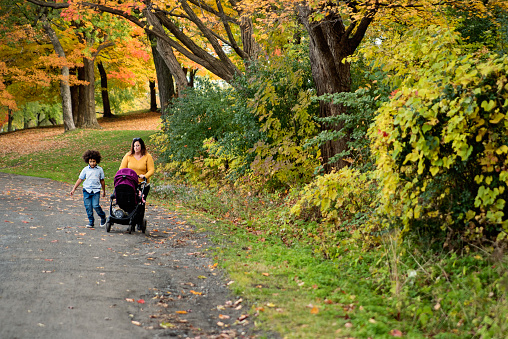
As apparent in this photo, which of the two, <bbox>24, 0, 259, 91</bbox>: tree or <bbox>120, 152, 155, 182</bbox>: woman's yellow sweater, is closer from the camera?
<bbox>120, 152, 155, 182</bbox>: woman's yellow sweater

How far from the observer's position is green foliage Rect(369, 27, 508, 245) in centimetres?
493

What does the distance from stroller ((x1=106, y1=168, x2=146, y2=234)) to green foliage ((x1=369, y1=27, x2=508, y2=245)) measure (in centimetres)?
485

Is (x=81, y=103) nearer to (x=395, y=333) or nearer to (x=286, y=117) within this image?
(x=286, y=117)

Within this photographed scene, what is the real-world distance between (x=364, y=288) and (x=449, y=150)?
6.29 ft

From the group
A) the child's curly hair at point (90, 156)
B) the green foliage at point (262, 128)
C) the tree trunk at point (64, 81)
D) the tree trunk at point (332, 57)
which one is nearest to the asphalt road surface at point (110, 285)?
the child's curly hair at point (90, 156)

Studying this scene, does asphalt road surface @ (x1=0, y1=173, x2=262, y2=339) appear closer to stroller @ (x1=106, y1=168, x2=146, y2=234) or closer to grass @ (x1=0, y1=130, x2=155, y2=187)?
stroller @ (x1=106, y1=168, x2=146, y2=234)

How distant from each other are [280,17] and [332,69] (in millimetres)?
2538

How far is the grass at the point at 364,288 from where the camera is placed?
4301mm

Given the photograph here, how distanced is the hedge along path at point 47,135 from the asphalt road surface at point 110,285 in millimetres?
18084

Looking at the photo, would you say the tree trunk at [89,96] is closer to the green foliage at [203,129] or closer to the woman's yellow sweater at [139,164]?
the green foliage at [203,129]

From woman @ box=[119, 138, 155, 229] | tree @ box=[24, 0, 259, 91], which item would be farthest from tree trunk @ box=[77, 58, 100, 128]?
woman @ box=[119, 138, 155, 229]

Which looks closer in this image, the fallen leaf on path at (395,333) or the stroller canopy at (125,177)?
the fallen leaf on path at (395,333)

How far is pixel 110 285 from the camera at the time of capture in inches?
229

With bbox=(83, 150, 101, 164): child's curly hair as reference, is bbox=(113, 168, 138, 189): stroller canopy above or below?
below
